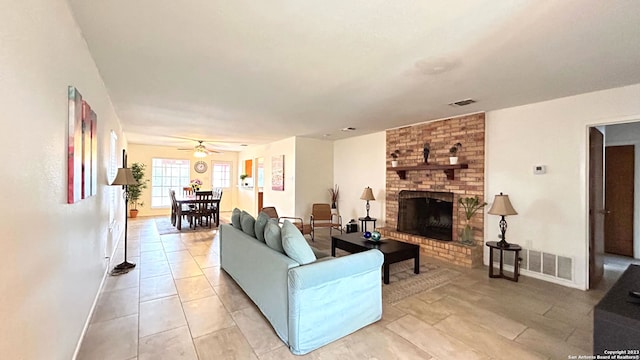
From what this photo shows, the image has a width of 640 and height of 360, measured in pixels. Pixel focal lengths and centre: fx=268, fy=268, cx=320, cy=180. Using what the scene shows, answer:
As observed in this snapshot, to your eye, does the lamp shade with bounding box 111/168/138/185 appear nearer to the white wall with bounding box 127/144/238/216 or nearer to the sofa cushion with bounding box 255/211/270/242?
the sofa cushion with bounding box 255/211/270/242

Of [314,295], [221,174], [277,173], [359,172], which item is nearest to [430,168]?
[359,172]

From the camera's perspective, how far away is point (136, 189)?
26.6 feet

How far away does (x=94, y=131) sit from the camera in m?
2.46

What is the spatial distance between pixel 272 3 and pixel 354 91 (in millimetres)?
1770

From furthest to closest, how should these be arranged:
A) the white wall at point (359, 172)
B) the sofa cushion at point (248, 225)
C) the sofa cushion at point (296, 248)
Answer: the white wall at point (359, 172) < the sofa cushion at point (248, 225) < the sofa cushion at point (296, 248)

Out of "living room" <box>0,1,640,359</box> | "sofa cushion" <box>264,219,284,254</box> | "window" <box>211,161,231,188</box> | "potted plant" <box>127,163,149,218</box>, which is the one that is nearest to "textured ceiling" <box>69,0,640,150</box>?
"living room" <box>0,1,640,359</box>

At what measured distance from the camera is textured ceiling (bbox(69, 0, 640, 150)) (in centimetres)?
176

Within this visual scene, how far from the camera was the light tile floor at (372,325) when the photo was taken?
2074mm

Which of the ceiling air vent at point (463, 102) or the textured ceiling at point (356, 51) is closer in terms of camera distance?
the textured ceiling at point (356, 51)

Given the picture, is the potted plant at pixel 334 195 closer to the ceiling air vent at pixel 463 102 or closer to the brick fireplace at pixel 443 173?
the brick fireplace at pixel 443 173

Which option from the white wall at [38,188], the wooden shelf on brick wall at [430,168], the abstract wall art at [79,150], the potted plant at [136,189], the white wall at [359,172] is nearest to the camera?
the white wall at [38,188]

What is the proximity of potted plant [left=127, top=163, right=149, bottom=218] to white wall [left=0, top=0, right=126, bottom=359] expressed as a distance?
6.83 metres

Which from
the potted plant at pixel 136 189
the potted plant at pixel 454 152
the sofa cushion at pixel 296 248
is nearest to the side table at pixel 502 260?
the potted plant at pixel 454 152

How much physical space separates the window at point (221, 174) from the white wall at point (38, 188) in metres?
8.22
